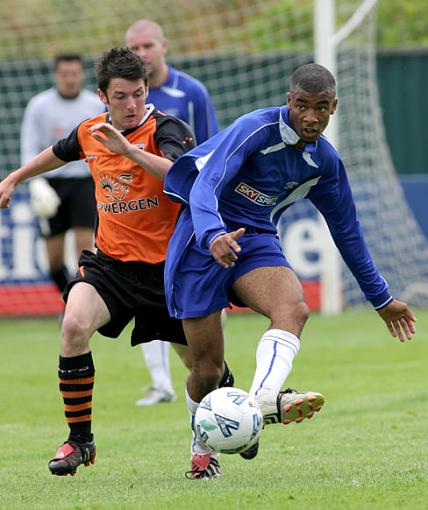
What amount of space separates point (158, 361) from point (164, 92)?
196 cm

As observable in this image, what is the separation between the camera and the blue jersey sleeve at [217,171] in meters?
5.30

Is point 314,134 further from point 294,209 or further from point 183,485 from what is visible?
point 294,209

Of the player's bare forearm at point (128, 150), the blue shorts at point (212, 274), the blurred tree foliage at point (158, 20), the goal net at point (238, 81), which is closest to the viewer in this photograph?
the blue shorts at point (212, 274)

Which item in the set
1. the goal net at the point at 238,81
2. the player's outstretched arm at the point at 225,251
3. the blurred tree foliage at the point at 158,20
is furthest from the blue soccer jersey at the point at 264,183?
the blurred tree foliage at the point at 158,20

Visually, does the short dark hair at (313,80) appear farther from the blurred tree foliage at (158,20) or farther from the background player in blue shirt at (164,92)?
the blurred tree foliage at (158,20)

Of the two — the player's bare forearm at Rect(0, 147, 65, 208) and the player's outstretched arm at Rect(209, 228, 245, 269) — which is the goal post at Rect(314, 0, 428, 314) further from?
the player's outstretched arm at Rect(209, 228, 245, 269)

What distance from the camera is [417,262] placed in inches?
635

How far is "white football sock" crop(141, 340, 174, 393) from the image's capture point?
9.09 m

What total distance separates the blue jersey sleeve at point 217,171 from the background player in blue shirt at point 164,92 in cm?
299

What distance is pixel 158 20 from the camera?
59.6 ft

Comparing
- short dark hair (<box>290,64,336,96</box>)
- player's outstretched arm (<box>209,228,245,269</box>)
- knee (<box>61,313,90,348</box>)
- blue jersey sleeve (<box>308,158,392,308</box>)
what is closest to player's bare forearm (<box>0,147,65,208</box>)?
knee (<box>61,313,90,348</box>)

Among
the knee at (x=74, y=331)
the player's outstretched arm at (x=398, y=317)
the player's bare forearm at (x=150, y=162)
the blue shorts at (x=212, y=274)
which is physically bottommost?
the player's outstretched arm at (x=398, y=317)

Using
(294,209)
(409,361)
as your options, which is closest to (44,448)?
(409,361)

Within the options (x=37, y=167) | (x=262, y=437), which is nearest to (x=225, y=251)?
A: (x=37, y=167)
